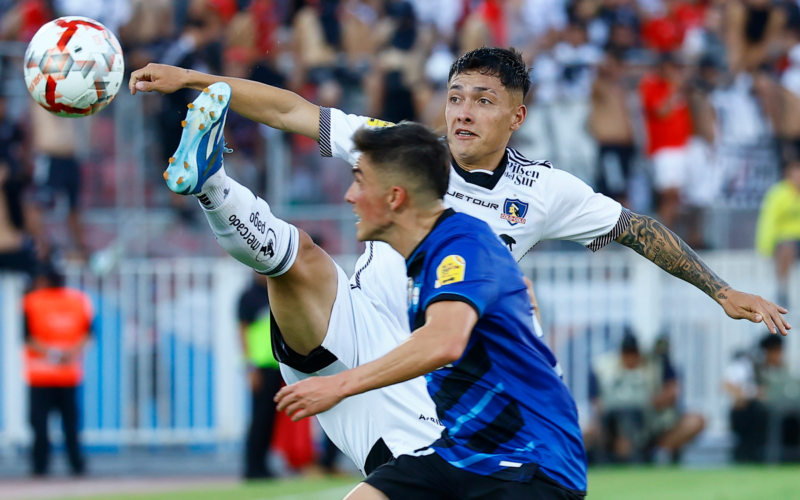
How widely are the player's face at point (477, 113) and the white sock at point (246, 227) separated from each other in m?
1.00

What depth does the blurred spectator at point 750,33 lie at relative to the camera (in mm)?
14445

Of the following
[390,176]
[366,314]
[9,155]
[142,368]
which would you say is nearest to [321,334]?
[366,314]

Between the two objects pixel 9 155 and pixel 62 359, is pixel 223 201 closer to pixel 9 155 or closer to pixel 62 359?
pixel 62 359

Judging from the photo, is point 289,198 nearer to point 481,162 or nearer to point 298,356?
point 481,162

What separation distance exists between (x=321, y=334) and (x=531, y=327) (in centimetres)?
126

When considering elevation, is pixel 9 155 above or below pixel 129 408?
above

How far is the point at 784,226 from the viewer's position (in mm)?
12930

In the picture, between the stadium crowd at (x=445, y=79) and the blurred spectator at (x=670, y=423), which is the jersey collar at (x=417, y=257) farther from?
the blurred spectator at (x=670, y=423)

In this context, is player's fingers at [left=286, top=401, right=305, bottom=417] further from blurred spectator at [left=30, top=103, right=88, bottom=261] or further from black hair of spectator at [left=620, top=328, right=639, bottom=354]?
blurred spectator at [left=30, top=103, right=88, bottom=261]

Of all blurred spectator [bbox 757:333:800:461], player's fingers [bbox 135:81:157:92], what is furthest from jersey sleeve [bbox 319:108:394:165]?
blurred spectator [bbox 757:333:800:461]

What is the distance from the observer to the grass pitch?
9.59 m

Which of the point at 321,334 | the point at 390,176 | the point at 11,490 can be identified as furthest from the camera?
the point at 11,490

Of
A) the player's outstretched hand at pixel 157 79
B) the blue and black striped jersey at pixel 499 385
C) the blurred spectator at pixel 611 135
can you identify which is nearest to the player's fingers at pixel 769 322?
the blue and black striped jersey at pixel 499 385

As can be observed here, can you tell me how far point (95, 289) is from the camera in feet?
40.5
